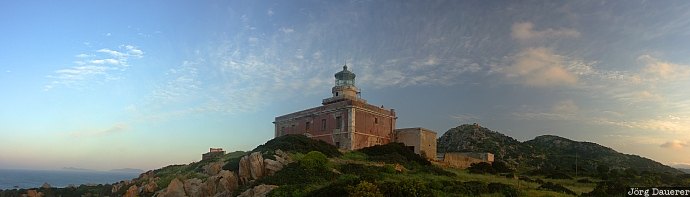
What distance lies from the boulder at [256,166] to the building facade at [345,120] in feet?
40.8

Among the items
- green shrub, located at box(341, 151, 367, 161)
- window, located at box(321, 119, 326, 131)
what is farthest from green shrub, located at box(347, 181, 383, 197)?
window, located at box(321, 119, 326, 131)

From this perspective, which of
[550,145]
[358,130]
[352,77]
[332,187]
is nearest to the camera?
[332,187]

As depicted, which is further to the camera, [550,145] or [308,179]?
[550,145]

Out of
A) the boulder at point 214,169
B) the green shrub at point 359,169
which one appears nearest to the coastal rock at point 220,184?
the boulder at point 214,169

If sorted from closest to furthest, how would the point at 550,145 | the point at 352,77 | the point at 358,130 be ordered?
the point at 358,130 → the point at 352,77 → the point at 550,145

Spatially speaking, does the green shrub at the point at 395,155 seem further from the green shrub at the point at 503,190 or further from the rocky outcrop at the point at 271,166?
the green shrub at the point at 503,190

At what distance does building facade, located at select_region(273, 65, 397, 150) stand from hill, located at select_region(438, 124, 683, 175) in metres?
22.9

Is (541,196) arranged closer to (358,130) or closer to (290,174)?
(290,174)

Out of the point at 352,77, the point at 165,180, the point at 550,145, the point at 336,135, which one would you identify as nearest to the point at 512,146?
the point at 550,145

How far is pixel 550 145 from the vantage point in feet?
254

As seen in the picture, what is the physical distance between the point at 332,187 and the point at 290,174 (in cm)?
616

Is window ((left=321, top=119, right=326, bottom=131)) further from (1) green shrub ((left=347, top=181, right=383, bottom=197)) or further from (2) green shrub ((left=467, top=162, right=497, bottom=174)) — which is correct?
(1) green shrub ((left=347, top=181, right=383, bottom=197))

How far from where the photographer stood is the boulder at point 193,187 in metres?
25.9

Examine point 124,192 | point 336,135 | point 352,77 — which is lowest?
point 124,192
